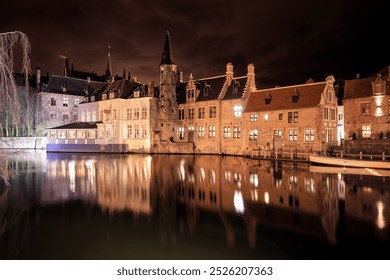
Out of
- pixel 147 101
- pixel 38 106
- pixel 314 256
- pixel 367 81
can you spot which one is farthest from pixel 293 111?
pixel 38 106

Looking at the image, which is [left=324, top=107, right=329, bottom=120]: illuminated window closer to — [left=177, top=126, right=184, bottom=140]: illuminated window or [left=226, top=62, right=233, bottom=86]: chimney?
[left=226, top=62, right=233, bottom=86]: chimney

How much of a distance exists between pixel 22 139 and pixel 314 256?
209 ft

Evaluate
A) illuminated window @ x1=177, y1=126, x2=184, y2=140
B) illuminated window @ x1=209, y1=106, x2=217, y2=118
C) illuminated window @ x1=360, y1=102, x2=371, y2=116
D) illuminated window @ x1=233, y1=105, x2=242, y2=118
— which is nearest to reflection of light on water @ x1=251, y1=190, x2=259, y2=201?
illuminated window @ x1=360, y1=102, x2=371, y2=116

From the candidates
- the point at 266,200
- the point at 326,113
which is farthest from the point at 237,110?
the point at 266,200

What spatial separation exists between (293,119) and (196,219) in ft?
96.0

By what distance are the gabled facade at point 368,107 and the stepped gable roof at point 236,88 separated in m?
13.3

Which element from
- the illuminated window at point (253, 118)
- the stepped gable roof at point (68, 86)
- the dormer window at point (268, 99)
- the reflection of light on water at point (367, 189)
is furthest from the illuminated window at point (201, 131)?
the reflection of light on water at point (367, 189)

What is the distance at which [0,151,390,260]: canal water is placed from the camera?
935cm

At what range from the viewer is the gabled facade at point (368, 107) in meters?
36.2

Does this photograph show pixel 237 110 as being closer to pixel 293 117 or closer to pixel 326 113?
pixel 293 117

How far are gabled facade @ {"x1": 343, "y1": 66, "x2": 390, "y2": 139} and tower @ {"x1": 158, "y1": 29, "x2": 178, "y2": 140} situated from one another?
81.4 feet

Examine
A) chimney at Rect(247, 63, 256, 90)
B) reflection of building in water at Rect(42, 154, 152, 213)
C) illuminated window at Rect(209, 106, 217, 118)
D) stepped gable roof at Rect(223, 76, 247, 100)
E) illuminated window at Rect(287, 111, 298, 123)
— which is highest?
chimney at Rect(247, 63, 256, 90)

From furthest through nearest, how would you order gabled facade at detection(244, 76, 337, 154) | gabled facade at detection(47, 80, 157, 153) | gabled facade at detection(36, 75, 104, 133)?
gabled facade at detection(36, 75, 104, 133), gabled facade at detection(47, 80, 157, 153), gabled facade at detection(244, 76, 337, 154)

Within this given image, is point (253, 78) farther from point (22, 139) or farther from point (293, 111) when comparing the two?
point (22, 139)
